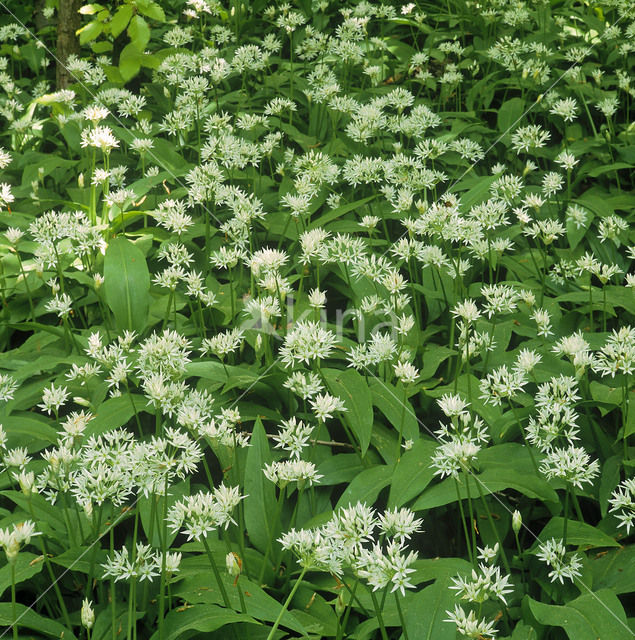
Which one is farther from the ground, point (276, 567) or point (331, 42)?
point (331, 42)

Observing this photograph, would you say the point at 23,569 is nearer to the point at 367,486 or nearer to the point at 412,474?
the point at 367,486

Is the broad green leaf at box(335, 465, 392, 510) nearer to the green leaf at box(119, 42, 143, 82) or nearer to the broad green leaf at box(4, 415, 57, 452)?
the broad green leaf at box(4, 415, 57, 452)

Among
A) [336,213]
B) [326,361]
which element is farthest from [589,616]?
[336,213]

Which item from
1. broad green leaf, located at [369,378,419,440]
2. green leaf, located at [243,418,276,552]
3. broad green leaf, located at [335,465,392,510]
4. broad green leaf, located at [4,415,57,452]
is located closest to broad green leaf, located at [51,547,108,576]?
green leaf, located at [243,418,276,552]

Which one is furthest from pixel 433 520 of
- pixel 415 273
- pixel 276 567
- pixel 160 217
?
pixel 160 217

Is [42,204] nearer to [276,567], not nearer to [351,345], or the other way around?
[351,345]

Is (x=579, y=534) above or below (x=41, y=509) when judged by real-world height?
above

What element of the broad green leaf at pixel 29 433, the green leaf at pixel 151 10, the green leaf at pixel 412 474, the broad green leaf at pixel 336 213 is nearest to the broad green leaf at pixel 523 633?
the green leaf at pixel 412 474
